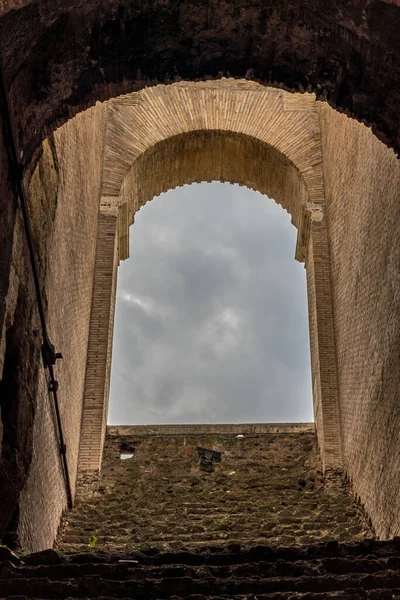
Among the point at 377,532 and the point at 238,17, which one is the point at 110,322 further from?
the point at 238,17

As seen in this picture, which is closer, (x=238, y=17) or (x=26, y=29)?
(x=26, y=29)

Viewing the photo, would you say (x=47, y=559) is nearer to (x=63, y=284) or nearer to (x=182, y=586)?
(x=182, y=586)

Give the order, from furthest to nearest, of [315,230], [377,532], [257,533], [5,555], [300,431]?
[315,230], [300,431], [257,533], [377,532], [5,555]

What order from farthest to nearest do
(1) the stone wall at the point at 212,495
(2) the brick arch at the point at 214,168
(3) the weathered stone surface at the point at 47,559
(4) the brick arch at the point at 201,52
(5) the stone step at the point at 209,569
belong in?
(2) the brick arch at the point at 214,168
(1) the stone wall at the point at 212,495
(4) the brick arch at the point at 201,52
(3) the weathered stone surface at the point at 47,559
(5) the stone step at the point at 209,569

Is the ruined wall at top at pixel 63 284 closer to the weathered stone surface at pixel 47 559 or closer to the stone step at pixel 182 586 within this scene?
the weathered stone surface at pixel 47 559

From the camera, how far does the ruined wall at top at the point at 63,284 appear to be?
20.1 feet

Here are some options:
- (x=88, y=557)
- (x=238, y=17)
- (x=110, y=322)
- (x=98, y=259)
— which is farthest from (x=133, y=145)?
(x=88, y=557)

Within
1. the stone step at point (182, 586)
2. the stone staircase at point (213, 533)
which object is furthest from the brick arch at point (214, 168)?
the stone step at point (182, 586)

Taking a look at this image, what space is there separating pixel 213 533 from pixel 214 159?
263 inches

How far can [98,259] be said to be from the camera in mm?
10867

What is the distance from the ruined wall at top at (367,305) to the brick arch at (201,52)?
1677mm

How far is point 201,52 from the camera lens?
5.13m

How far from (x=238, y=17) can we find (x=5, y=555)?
3522mm

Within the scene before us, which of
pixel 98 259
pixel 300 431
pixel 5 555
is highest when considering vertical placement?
pixel 98 259
